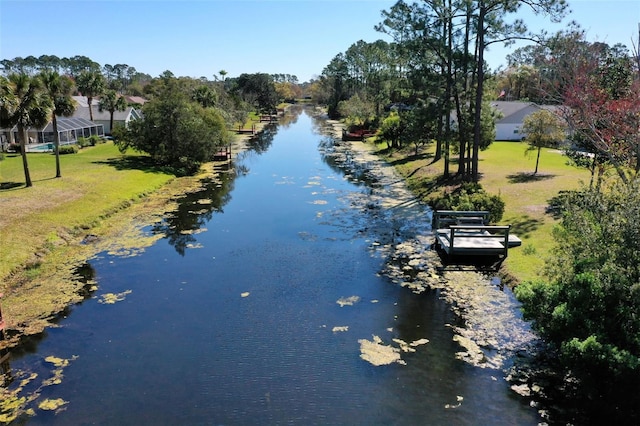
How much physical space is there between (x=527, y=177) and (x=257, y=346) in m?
24.5

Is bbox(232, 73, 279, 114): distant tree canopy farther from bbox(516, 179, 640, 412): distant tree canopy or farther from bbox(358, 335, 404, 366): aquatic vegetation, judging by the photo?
bbox(516, 179, 640, 412): distant tree canopy

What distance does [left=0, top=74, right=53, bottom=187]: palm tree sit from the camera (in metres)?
26.1

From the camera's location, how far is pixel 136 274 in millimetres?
18172

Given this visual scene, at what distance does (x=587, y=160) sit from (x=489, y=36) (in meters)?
9.47

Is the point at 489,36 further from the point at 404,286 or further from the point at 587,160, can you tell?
the point at 404,286

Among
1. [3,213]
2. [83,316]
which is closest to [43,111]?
[3,213]

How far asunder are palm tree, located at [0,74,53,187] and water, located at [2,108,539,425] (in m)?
12.6

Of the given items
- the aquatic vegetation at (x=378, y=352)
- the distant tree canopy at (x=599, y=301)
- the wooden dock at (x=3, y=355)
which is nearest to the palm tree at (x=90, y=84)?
the wooden dock at (x=3, y=355)

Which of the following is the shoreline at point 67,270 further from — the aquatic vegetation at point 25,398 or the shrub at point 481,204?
the shrub at point 481,204

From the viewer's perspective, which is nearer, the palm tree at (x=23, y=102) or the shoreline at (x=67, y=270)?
the shoreline at (x=67, y=270)

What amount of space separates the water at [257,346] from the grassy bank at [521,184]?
14.4 ft

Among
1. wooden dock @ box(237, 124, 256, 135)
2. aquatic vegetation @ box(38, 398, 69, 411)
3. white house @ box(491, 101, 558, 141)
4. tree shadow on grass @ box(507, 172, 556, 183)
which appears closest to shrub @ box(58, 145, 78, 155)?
wooden dock @ box(237, 124, 256, 135)

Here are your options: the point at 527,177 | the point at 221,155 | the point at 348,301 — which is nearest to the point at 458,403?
the point at 348,301

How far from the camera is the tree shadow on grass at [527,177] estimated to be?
→ 30084 millimetres
